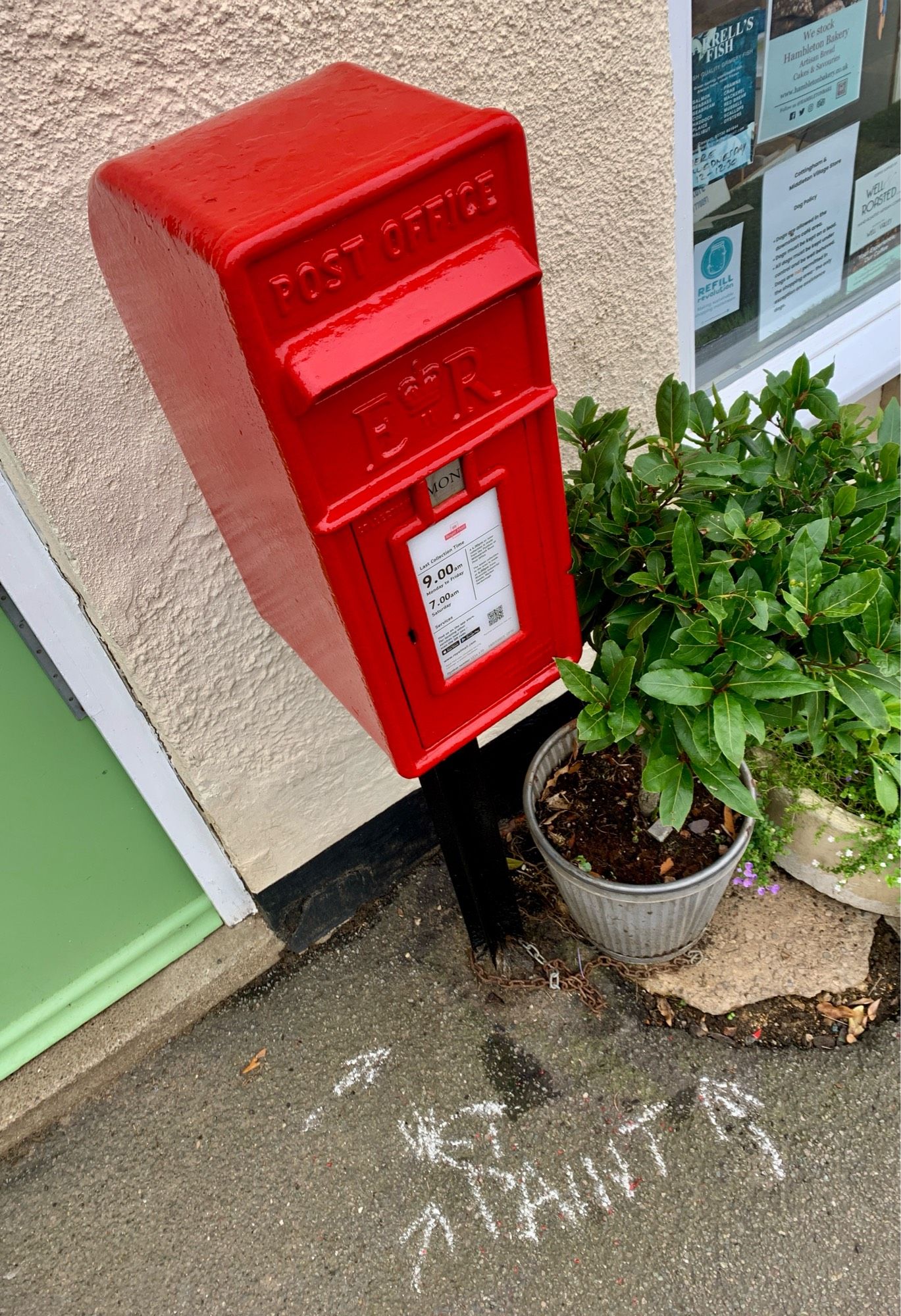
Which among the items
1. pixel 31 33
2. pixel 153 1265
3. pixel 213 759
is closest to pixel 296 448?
pixel 31 33

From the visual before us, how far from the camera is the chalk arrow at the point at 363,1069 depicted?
229 cm

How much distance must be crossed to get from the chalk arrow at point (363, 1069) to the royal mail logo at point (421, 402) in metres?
1.83

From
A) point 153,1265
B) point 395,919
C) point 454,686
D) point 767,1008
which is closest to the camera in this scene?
point 454,686

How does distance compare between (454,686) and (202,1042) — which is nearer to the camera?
(454,686)

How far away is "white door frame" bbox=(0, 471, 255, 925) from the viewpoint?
5.49 ft

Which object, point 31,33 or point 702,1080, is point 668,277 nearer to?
point 31,33

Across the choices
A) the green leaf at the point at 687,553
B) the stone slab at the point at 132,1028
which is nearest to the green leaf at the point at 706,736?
the green leaf at the point at 687,553

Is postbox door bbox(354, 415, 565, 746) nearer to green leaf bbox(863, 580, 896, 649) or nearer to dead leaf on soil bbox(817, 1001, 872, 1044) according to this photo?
green leaf bbox(863, 580, 896, 649)

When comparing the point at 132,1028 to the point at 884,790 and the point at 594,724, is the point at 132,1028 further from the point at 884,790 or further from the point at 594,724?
the point at 884,790

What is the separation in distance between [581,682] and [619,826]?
814mm

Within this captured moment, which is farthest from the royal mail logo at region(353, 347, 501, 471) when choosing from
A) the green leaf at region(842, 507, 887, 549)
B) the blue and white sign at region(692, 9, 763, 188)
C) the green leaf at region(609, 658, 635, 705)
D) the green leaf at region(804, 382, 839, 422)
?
the blue and white sign at region(692, 9, 763, 188)

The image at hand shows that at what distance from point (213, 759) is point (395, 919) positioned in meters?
0.86

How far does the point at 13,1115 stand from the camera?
2318 millimetres

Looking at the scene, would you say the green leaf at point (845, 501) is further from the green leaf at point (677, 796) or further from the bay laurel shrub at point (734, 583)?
the green leaf at point (677, 796)
